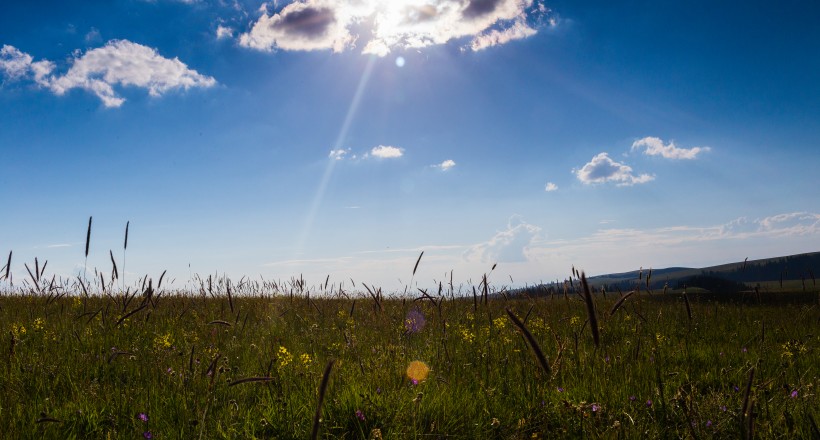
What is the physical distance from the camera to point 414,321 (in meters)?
7.91

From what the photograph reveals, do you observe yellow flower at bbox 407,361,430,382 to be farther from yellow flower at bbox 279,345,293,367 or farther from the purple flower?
the purple flower

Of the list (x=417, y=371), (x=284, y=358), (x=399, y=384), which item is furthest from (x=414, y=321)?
(x=399, y=384)

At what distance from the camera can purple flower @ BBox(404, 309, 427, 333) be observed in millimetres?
7180

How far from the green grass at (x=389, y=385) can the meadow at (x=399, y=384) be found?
0.02 meters

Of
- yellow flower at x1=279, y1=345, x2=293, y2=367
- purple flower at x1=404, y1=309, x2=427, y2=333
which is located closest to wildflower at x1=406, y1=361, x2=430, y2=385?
yellow flower at x1=279, y1=345, x2=293, y2=367

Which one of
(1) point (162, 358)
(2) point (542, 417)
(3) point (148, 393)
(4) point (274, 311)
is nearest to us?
(2) point (542, 417)

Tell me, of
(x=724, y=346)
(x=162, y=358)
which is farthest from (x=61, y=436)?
(x=724, y=346)

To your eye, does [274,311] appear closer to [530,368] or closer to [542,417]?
[530,368]

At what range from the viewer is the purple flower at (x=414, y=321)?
7.18m

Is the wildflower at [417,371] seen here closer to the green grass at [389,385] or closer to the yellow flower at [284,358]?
the green grass at [389,385]

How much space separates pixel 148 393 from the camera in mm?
3703

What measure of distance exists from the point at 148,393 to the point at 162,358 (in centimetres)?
123

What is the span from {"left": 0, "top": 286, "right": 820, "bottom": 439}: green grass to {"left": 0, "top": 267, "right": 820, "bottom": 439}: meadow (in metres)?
0.02

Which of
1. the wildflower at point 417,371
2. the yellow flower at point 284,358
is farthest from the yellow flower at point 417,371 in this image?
the yellow flower at point 284,358
